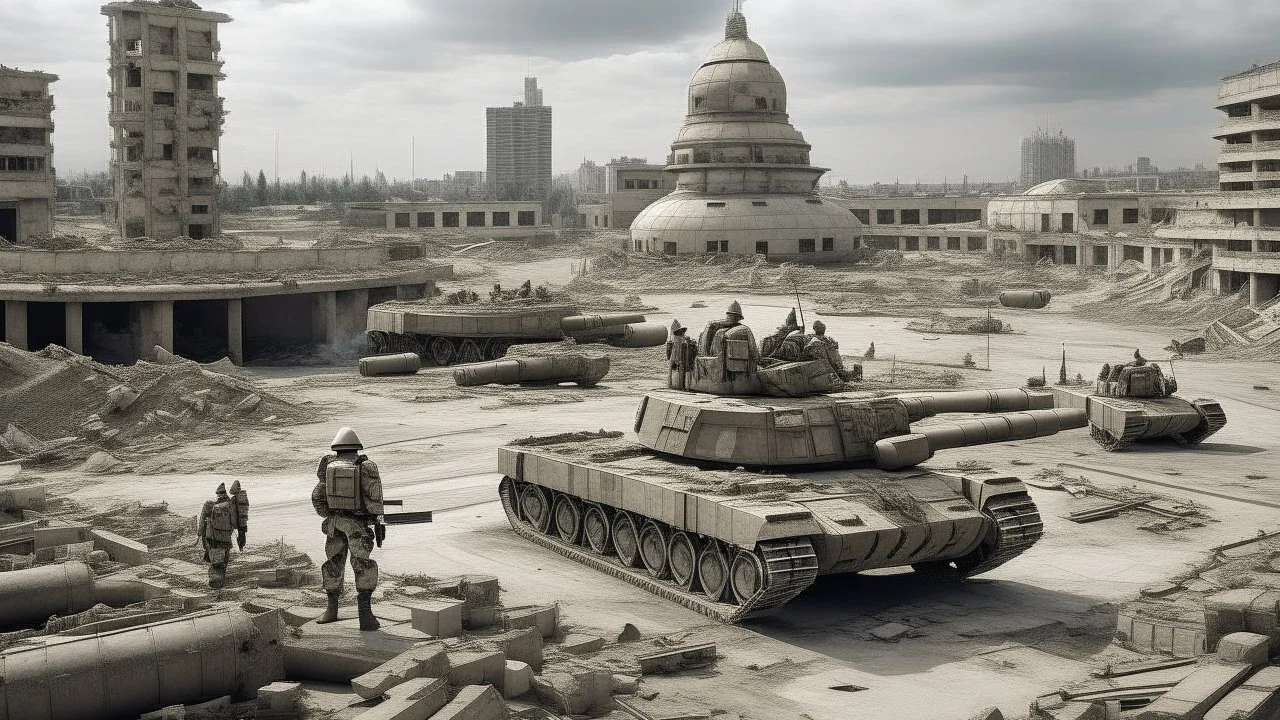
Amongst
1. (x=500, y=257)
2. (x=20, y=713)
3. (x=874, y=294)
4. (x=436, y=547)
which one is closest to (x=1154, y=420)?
(x=436, y=547)

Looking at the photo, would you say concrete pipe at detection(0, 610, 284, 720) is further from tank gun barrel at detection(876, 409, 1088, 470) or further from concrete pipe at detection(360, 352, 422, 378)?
concrete pipe at detection(360, 352, 422, 378)

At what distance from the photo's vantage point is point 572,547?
70.8 feet

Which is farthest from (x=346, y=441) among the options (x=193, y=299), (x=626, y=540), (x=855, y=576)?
(x=193, y=299)

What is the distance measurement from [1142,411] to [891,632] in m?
15.0

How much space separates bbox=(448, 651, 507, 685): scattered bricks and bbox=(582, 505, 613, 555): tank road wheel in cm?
723

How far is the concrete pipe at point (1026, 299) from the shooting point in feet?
205

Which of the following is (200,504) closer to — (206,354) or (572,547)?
(572,547)

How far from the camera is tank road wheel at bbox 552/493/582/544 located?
2164 cm

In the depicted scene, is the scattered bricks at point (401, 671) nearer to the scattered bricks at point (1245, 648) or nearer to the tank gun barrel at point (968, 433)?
the scattered bricks at point (1245, 648)

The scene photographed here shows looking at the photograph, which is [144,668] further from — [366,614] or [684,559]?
[684,559]

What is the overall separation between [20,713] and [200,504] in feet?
41.6

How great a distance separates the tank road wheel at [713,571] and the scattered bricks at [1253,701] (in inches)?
259

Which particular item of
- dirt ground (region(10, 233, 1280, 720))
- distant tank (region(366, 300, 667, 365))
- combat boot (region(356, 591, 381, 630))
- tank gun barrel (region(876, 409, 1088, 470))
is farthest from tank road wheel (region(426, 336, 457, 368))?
combat boot (region(356, 591, 381, 630))

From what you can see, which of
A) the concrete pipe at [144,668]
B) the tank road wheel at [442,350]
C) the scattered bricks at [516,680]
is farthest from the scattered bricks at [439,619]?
the tank road wheel at [442,350]
